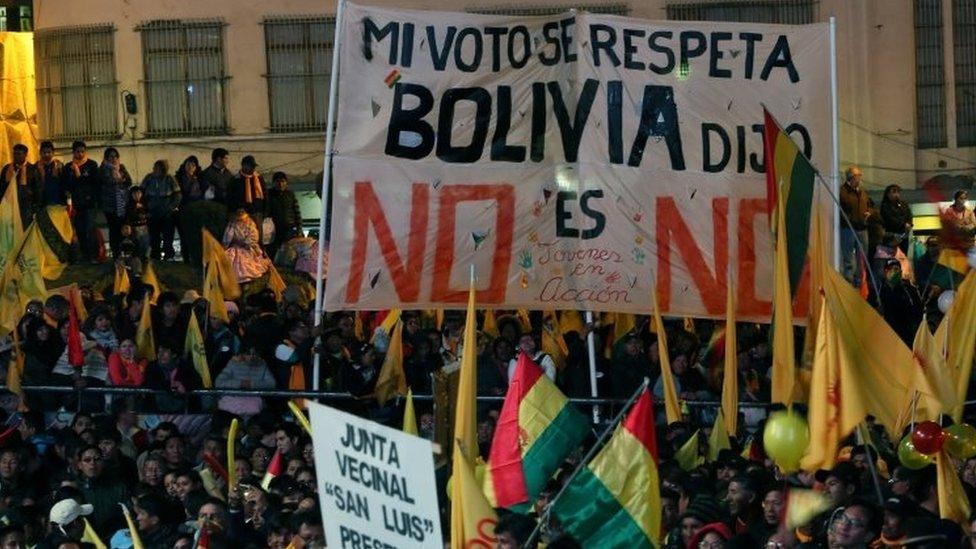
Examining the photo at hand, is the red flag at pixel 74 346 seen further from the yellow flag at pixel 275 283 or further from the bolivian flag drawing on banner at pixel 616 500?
the bolivian flag drawing on banner at pixel 616 500

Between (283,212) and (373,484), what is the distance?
52.1 feet

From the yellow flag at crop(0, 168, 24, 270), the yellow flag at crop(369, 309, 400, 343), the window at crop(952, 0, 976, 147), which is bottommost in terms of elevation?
the yellow flag at crop(369, 309, 400, 343)

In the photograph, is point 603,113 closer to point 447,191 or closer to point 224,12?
point 447,191

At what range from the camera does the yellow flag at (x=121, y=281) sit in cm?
2381

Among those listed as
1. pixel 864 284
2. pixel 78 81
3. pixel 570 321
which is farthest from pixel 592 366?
pixel 78 81

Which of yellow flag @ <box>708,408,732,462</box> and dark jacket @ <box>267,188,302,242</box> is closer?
yellow flag @ <box>708,408,732,462</box>

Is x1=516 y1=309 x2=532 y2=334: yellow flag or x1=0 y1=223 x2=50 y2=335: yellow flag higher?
x1=0 y1=223 x2=50 y2=335: yellow flag

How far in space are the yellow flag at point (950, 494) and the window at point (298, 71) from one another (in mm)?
19380

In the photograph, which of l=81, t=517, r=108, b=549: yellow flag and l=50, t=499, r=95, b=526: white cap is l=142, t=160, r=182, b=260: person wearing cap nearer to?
l=50, t=499, r=95, b=526: white cap

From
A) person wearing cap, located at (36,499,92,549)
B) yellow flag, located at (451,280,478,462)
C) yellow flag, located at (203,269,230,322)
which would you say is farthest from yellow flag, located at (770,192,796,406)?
yellow flag, located at (203,269,230,322)

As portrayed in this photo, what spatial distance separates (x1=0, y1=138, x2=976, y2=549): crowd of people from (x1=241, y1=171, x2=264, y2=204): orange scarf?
0.02 metres

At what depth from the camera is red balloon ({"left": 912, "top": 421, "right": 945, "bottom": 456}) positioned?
1423 cm

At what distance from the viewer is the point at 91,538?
15078mm

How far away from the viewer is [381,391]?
19594 mm
